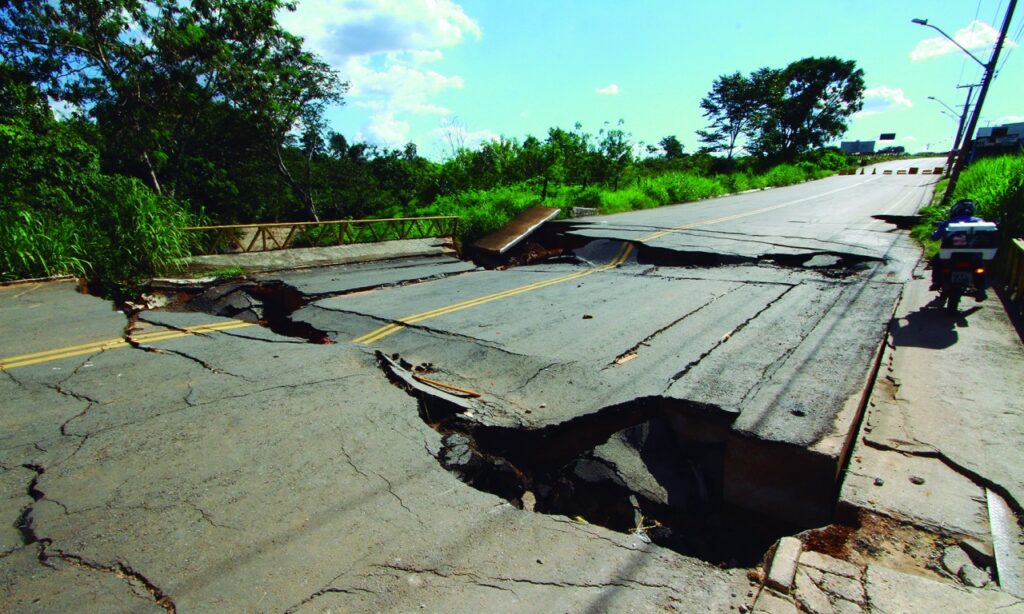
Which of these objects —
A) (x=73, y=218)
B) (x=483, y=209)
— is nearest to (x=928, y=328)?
(x=483, y=209)

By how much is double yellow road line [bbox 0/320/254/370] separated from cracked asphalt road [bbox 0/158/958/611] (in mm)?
212

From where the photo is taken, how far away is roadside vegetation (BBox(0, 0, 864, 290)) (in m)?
9.75

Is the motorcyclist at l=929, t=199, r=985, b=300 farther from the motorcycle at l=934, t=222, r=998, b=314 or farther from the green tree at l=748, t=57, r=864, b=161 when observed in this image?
the green tree at l=748, t=57, r=864, b=161

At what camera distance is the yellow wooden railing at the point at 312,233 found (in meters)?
11.4

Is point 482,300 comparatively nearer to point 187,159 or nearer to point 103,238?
point 103,238

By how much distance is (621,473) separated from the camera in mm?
4035

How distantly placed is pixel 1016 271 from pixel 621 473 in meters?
8.01

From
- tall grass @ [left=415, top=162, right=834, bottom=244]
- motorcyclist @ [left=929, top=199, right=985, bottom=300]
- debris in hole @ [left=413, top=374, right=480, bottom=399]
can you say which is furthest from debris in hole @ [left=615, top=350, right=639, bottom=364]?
tall grass @ [left=415, top=162, right=834, bottom=244]

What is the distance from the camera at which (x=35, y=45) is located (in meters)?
18.3

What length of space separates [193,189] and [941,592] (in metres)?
38.9

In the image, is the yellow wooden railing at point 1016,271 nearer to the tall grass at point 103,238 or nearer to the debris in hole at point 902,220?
the debris in hole at point 902,220

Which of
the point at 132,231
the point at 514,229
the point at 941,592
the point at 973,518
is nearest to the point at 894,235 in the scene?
the point at 514,229

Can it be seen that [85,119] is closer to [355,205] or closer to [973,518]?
[355,205]

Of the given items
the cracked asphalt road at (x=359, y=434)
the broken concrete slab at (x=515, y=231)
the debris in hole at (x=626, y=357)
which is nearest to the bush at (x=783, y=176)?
the broken concrete slab at (x=515, y=231)
